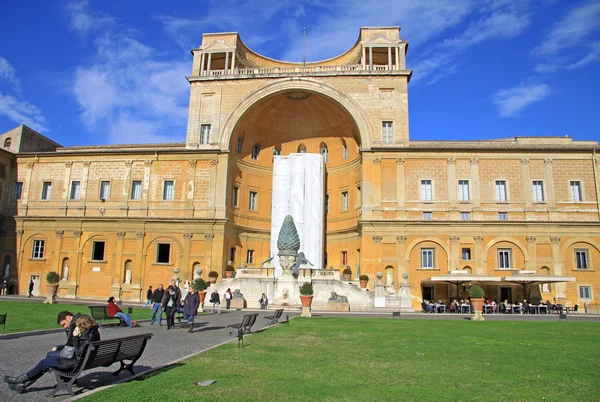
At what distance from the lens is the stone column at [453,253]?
3459cm

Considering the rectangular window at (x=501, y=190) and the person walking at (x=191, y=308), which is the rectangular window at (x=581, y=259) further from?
the person walking at (x=191, y=308)

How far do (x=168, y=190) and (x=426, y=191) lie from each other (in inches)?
797

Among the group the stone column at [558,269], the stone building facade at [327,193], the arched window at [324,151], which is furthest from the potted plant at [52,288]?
the stone column at [558,269]

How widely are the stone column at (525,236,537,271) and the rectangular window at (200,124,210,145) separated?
83.8ft

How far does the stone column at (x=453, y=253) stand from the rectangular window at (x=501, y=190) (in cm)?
454

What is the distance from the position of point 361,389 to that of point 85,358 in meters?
4.23

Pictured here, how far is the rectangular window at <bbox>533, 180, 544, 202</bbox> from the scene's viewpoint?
3569cm

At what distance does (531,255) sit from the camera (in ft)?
113

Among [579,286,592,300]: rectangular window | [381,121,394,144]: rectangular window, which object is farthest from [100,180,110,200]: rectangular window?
[579,286,592,300]: rectangular window

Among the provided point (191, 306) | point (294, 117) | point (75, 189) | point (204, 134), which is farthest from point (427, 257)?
point (75, 189)

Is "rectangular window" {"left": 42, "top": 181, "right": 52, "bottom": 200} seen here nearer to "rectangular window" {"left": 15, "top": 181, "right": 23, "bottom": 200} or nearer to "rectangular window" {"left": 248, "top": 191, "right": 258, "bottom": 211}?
"rectangular window" {"left": 15, "top": 181, "right": 23, "bottom": 200}

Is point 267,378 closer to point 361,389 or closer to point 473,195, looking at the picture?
point 361,389

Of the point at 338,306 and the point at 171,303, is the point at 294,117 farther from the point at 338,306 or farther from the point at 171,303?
the point at 171,303

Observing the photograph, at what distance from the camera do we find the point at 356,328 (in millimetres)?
17078
